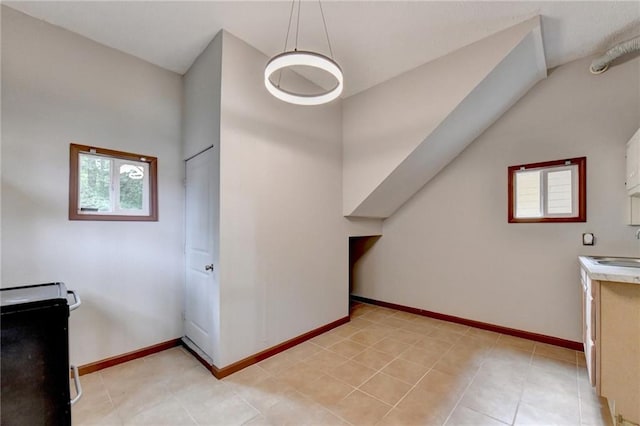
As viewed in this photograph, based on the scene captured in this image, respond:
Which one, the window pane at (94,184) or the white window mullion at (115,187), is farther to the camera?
the white window mullion at (115,187)

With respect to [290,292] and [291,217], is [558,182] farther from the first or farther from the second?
[290,292]

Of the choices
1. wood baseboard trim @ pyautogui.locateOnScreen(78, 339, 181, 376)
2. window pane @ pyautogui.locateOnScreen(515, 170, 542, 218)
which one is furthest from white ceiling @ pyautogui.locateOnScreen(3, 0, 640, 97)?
wood baseboard trim @ pyautogui.locateOnScreen(78, 339, 181, 376)

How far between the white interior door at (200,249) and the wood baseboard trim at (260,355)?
0.39 feet

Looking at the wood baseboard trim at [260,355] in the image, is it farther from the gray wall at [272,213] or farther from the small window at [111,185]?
the small window at [111,185]

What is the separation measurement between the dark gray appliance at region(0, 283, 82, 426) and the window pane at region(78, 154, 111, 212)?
1.39m

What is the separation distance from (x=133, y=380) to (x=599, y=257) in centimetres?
465

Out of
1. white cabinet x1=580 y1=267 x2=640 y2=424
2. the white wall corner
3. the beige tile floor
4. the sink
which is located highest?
the white wall corner

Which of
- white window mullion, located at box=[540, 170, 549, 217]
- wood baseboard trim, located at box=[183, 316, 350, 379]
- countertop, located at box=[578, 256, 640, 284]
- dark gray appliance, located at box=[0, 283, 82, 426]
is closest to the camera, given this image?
dark gray appliance, located at box=[0, 283, 82, 426]

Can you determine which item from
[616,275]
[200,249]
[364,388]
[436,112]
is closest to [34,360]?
[200,249]

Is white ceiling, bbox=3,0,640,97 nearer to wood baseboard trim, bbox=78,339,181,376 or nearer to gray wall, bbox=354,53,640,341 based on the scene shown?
gray wall, bbox=354,53,640,341

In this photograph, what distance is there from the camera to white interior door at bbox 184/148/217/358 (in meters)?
2.67

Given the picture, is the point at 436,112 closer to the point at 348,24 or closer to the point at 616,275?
the point at 348,24

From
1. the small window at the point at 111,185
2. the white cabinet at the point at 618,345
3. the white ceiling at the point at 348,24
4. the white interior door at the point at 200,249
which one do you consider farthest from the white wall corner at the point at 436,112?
the small window at the point at 111,185

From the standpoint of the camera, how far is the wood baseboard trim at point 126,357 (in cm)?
253
